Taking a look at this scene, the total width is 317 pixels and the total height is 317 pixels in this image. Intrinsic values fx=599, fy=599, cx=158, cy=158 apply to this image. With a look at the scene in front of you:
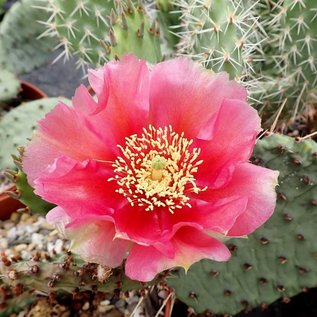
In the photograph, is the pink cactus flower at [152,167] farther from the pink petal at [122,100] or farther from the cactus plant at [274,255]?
the cactus plant at [274,255]

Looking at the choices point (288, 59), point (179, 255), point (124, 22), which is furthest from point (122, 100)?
point (288, 59)

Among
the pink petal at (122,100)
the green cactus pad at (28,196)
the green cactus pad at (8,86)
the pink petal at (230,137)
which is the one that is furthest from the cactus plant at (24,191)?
the green cactus pad at (8,86)

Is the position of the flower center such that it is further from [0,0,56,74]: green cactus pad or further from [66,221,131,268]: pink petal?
[0,0,56,74]: green cactus pad

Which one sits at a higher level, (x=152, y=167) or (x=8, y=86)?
A: (x=152, y=167)

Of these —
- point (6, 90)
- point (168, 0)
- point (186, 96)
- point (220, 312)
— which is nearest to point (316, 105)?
point (168, 0)

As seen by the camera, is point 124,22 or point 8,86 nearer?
point 124,22

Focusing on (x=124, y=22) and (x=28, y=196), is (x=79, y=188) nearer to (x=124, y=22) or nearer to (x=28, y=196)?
(x=28, y=196)
